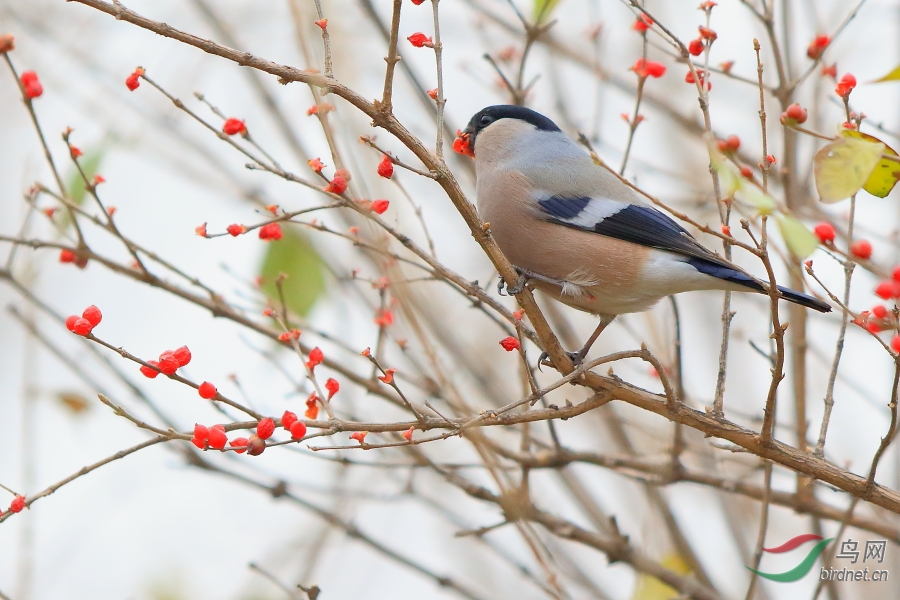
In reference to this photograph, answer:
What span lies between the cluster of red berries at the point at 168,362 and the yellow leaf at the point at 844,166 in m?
1.43

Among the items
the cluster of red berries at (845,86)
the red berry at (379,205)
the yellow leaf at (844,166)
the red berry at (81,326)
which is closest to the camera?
the yellow leaf at (844,166)

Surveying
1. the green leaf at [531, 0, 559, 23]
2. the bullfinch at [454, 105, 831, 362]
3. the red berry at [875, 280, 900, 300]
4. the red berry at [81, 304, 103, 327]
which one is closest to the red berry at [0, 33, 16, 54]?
the red berry at [81, 304, 103, 327]

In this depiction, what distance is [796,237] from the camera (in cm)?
140

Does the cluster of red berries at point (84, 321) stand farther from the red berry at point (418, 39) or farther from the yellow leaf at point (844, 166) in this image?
the yellow leaf at point (844, 166)

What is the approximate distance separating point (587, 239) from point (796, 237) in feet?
6.07

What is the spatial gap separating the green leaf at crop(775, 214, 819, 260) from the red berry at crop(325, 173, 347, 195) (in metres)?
1.21

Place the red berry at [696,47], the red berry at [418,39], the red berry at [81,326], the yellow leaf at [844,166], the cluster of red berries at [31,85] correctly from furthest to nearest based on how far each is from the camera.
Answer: the red berry at [696,47]
the cluster of red berries at [31,85]
the red berry at [418,39]
the red berry at [81,326]
the yellow leaf at [844,166]

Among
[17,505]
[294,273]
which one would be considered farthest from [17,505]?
[294,273]

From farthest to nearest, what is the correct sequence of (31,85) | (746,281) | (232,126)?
(746,281) < (31,85) < (232,126)

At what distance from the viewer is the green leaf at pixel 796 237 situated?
1.38 meters

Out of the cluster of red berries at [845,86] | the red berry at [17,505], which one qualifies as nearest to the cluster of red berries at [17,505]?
the red berry at [17,505]

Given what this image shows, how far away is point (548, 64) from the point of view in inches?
155

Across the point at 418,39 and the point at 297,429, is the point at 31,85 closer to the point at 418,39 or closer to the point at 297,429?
the point at 418,39

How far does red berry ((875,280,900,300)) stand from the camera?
6.46 ft
